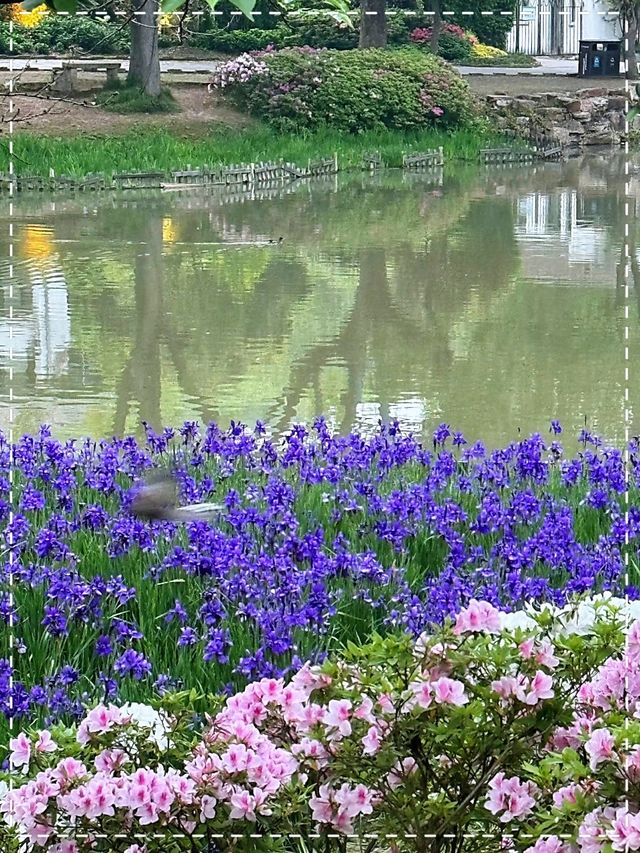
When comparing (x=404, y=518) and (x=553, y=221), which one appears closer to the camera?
(x=404, y=518)

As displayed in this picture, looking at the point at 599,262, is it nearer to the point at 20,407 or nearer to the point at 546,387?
the point at 546,387

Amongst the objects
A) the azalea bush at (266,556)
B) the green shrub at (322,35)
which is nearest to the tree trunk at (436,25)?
the green shrub at (322,35)

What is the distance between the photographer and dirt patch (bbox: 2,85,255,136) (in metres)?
20.8

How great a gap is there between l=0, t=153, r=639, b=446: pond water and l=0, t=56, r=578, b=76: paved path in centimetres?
1021

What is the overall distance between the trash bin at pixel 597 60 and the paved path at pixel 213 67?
1.71ft

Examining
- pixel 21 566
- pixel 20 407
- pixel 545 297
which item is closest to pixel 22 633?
pixel 21 566

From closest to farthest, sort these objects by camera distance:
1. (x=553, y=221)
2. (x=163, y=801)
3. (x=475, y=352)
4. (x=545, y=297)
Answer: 1. (x=163, y=801)
2. (x=475, y=352)
3. (x=545, y=297)
4. (x=553, y=221)

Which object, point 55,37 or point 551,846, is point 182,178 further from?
point 551,846

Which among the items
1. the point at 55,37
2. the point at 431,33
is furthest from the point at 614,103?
the point at 55,37

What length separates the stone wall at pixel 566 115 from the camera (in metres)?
25.3

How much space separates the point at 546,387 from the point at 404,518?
378cm

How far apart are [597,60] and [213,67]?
29.1ft

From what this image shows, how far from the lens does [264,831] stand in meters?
2.15

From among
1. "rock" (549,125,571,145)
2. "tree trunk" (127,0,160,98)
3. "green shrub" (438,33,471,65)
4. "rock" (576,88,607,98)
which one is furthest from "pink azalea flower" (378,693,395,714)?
"green shrub" (438,33,471,65)
